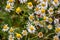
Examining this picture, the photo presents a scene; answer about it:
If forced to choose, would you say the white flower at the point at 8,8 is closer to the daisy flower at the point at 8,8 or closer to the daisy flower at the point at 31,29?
the daisy flower at the point at 8,8

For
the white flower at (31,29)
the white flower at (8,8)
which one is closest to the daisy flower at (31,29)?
the white flower at (31,29)

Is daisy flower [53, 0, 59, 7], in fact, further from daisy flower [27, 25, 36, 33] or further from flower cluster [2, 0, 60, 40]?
daisy flower [27, 25, 36, 33]

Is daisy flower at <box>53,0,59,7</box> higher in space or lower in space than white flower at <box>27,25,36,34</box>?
higher

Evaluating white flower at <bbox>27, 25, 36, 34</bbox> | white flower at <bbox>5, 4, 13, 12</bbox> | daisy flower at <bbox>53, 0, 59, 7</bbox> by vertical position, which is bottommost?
white flower at <bbox>27, 25, 36, 34</bbox>

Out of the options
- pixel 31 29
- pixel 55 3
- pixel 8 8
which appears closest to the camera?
pixel 31 29

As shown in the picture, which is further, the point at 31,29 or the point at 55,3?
the point at 55,3

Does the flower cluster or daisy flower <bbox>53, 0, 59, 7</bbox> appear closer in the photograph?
the flower cluster

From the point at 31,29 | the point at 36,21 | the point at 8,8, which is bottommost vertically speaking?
the point at 31,29

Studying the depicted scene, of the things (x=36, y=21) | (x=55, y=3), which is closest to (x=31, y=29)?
(x=36, y=21)

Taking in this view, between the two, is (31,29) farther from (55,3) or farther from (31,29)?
(55,3)

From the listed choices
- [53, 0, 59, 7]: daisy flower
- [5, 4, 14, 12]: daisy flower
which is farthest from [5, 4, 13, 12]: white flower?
[53, 0, 59, 7]: daisy flower

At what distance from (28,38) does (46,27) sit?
0.82 feet

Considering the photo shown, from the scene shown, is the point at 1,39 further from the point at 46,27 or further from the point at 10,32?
the point at 46,27

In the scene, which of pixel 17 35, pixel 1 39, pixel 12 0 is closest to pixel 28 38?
pixel 17 35
